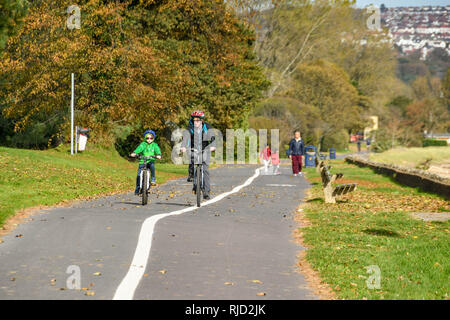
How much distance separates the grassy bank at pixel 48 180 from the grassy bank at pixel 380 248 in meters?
5.95

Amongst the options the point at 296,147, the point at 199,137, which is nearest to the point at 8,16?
the point at 199,137

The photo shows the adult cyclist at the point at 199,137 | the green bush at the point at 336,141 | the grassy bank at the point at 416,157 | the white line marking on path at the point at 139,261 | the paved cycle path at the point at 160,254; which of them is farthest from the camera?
the green bush at the point at 336,141

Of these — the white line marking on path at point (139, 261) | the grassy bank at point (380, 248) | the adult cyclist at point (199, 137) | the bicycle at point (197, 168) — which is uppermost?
the adult cyclist at point (199, 137)

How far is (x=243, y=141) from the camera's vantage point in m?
57.1

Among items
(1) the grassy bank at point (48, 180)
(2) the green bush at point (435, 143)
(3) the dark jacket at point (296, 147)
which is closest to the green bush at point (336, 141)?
(2) the green bush at point (435, 143)

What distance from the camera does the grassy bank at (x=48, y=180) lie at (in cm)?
1781

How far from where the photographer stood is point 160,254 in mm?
10461

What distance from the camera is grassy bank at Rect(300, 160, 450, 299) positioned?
8.73 metres

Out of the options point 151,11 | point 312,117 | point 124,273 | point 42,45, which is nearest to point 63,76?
point 42,45

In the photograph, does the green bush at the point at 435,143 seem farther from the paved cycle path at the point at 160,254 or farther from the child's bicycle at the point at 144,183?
the paved cycle path at the point at 160,254

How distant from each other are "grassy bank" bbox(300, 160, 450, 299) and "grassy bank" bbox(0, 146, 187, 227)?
595cm

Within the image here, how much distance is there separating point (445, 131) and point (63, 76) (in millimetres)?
122317

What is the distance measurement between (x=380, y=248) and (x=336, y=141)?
83.0m

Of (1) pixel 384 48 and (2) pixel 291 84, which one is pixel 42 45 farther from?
(1) pixel 384 48
